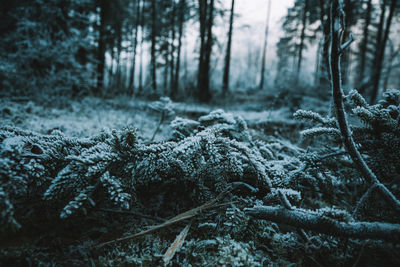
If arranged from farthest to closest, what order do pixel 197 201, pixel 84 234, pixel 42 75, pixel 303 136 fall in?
pixel 42 75, pixel 197 201, pixel 303 136, pixel 84 234

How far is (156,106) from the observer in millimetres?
2596

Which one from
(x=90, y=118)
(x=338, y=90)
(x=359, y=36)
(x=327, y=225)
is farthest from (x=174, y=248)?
(x=359, y=36)

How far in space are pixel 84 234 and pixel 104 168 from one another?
39cm

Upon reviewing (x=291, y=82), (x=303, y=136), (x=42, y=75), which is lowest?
(x=303, y=136)

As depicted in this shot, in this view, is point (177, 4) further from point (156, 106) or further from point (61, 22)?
point (156, 106)

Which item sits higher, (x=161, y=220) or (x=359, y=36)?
(x=359, y=36)

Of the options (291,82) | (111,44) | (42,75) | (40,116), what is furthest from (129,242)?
(111,44)

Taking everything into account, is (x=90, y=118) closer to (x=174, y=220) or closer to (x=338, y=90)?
(x=174, y=220)

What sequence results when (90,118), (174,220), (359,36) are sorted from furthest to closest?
(359,36), (90,118), (174,220)

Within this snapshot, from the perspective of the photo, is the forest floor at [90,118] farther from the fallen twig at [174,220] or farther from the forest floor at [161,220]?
the fallen twig at [174,220]

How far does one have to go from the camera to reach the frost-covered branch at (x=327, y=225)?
2.78 feet

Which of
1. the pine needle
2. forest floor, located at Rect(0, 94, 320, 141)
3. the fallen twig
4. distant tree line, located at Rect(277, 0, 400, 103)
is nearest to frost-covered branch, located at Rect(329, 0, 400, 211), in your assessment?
distant tree line, located at Rect(277, 0, 400, 103)

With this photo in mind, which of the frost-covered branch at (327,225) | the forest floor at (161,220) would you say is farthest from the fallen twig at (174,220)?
the frost-covered branch at (327,225)

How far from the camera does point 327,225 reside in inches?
35.4
